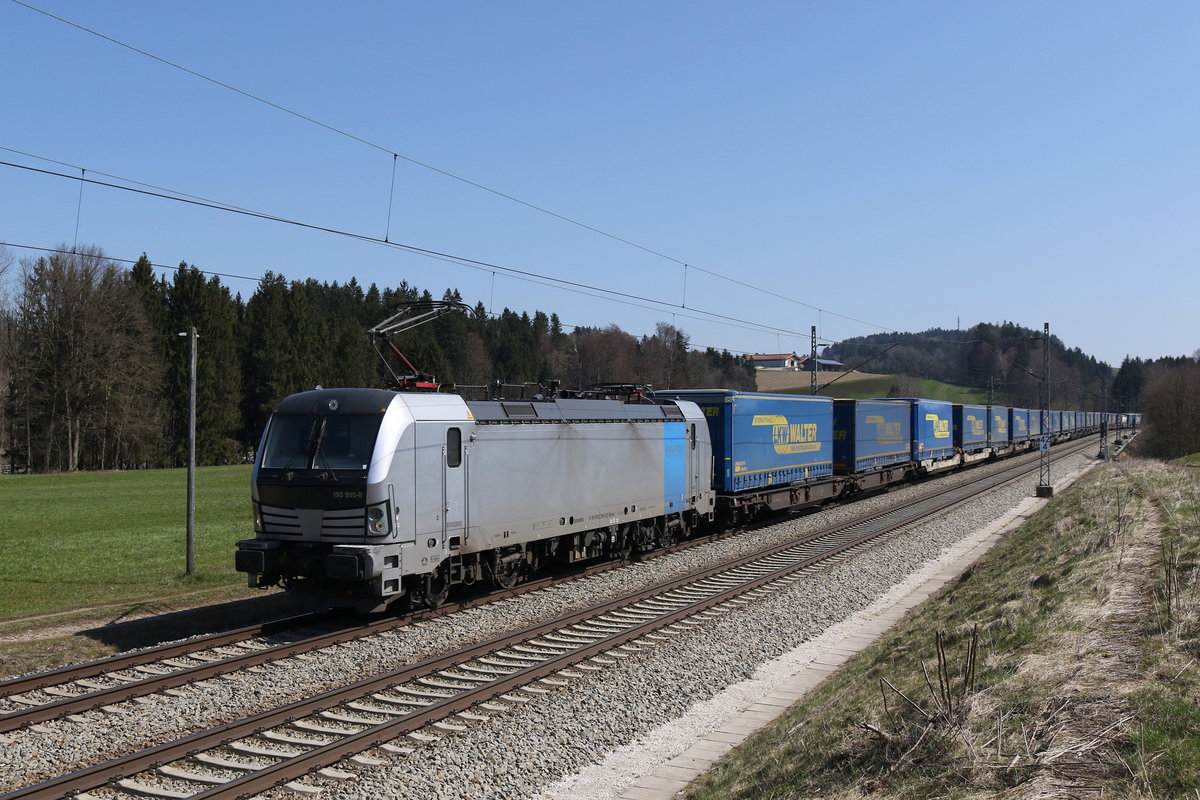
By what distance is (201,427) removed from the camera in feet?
207

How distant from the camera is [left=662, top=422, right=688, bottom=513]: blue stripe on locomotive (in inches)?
811

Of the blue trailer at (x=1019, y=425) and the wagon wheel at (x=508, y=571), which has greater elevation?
the blue trailer at (x=1019, y=425)

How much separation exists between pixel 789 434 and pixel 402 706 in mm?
19058

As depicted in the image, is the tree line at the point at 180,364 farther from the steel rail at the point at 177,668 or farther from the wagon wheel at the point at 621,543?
the steel rail at the point at 177,668

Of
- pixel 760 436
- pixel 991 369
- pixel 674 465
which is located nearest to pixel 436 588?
pixel 674 465

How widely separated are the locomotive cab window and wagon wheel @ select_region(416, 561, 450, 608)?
1617mm

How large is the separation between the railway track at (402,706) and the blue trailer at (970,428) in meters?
35.5

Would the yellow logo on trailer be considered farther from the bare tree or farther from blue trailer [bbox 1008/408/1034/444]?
the bare tree

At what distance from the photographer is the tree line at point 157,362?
5291 centimetres

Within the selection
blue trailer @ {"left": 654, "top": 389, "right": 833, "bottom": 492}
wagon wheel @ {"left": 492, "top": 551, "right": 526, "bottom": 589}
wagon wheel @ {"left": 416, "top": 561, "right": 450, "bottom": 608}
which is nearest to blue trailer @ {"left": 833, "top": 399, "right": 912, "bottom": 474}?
blue trailer @ {"left": 654, "top": 389, "right": 833, "bottom": 492}

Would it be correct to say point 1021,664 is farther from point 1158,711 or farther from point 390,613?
point 390,613

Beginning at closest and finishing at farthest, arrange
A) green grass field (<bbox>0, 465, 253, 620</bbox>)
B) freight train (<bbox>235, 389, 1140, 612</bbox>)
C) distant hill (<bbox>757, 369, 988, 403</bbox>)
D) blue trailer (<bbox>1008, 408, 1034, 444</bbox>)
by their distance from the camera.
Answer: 1. freight train (<bbox>235, 389, 1140, 612</bbox>)
2. green grass field (<bbox>0, 465, 253, 620</bbox>)
3. blue trailer (<bbox>1008, 408, 1034, 444</bbox>)
4. distant hill (<bbox>757, 369, 988, 403</bbox>)

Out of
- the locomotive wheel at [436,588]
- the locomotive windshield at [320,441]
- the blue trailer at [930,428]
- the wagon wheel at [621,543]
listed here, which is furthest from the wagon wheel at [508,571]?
the blue trailer at [930,428]

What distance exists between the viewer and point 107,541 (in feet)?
76.7
